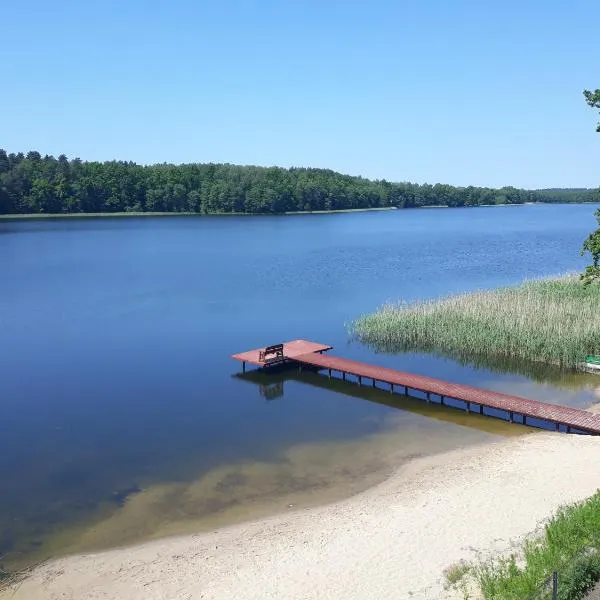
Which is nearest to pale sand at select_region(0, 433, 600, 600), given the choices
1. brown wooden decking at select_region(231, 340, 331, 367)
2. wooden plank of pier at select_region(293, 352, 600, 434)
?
wooden plank of pier at select_region(293, 352, 600, 434)

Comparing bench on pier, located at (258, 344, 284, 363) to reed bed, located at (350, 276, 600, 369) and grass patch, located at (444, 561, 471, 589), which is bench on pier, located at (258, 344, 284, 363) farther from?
grass patch, located at (444, 561, 471, 589)

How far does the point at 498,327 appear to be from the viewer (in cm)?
2994

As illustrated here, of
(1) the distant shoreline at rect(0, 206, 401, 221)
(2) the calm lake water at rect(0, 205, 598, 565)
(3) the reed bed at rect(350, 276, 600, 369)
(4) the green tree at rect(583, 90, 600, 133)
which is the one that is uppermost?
(4) the green tree at rect(583, 90, 600, 133)

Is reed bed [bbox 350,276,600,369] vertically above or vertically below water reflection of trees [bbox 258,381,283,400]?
above

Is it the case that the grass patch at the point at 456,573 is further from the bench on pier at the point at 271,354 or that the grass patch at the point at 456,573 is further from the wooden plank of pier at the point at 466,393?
the bench on pier at the point at 271,354

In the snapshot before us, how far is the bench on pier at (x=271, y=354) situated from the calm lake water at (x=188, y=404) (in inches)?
35.5

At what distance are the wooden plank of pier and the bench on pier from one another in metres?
0.76

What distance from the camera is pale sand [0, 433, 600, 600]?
11828 millimetres

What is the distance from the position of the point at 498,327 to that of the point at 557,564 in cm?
2112

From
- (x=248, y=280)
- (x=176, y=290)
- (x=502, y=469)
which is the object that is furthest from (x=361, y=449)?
(x=248, y=280)

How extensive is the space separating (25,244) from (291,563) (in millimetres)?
76158

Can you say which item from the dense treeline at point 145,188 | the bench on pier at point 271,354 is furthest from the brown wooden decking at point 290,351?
the dense treeline at point 145,188

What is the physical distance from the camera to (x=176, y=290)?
158 feet

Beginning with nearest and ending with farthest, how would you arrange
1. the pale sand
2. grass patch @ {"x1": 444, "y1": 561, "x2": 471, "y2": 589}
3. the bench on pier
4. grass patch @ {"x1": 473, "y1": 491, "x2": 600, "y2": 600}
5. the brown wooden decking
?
grass patch @ {"x1": 473, "y1": 491, "x2": 600, "y2": 600} → grass patch @ {"x1": 444, "y1": 561, "x2": 471, "y2": 589} → the pale sand → the bench on pier → the brown wooden decking
